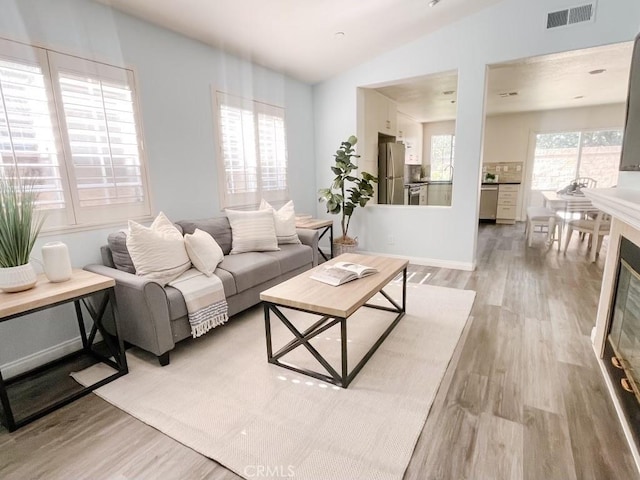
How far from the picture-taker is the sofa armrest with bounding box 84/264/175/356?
2.07 metres

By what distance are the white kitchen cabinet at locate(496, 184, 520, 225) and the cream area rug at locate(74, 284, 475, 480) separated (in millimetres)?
5725

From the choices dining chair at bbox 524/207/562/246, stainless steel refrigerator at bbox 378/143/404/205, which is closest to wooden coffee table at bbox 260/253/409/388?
stainless steel refrigerator at bbox 378/143/404/205

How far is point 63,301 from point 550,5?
4749mm

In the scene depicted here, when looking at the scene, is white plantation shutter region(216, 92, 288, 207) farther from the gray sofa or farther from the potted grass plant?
the potted grass plant

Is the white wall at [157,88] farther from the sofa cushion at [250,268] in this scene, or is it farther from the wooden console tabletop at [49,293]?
the sofa cushion at [250,268]

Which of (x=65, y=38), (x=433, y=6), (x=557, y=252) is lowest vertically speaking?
(x=557, y=252)

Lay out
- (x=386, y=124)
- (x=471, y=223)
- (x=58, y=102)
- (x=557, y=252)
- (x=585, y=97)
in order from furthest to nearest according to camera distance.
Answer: (x=585, y=97)
(x=386, y=124)
(x=557, y=252)
(x=471, y=223)
(x=58, y=102)

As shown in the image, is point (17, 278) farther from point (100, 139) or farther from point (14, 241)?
point (100, 139)

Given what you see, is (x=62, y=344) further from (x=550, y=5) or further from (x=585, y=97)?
(x=585, y=97)

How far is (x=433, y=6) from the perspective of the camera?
10.6 ft

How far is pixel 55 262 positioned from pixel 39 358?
0.79m

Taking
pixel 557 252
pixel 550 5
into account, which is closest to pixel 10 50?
pixel 550 5

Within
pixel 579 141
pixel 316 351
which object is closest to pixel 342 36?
pixel 316 351

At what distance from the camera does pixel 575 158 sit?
699cm
